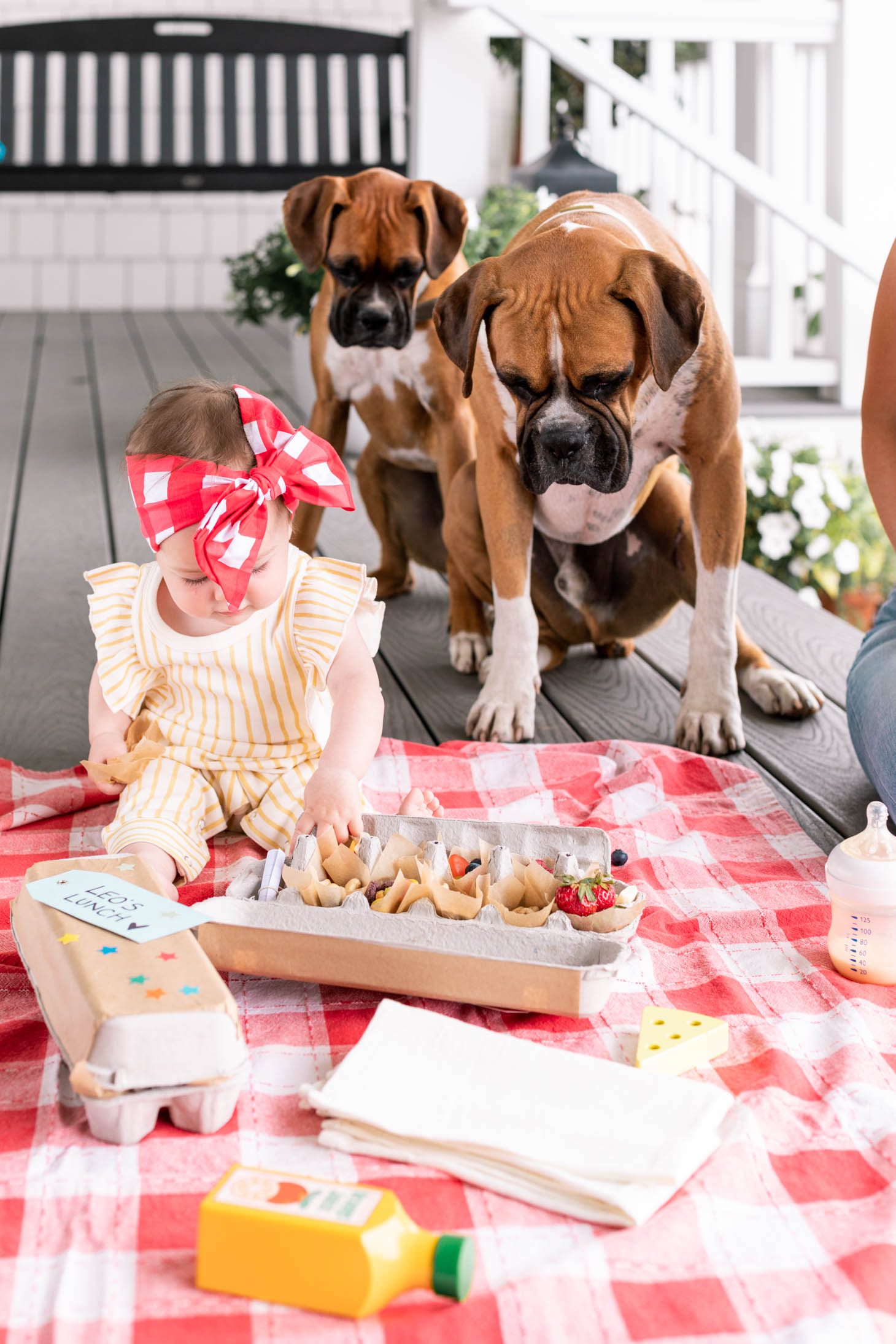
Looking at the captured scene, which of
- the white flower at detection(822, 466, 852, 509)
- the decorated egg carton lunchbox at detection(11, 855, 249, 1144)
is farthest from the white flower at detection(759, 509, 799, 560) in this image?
the decorated egg carton lunchbox at detection(11, 855, 249, 1144)

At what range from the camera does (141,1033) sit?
3.73 ft

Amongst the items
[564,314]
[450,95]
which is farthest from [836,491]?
[564,314]

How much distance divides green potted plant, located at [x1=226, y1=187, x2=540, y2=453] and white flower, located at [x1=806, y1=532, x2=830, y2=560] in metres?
1.18

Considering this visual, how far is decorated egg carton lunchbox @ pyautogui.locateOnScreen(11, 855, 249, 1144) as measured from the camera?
1.13m

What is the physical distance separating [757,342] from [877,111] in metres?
1.55

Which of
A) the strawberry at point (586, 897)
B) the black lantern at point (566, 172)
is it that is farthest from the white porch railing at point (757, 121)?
the strawberry at point (586, 897)

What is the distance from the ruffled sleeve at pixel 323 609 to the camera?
1.72 m

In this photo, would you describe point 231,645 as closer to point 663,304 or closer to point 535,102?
point 663,304

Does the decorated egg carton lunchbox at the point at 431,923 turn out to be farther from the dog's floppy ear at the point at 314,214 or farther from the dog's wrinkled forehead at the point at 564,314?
the dog's floppy ear at the point at 314,214

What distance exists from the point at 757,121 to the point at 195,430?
4.25 meters

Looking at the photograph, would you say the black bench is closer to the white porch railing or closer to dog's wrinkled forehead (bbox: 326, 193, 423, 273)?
the white porch railing

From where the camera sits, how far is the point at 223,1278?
3.26ft

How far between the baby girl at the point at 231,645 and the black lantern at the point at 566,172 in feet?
9.30

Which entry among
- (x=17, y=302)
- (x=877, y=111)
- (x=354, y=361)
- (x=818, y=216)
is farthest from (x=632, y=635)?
(x=17, y=302)
